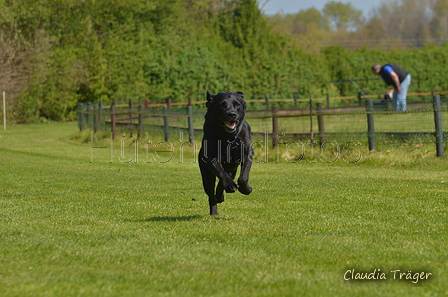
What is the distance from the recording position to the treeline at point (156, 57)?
4128 centimetres

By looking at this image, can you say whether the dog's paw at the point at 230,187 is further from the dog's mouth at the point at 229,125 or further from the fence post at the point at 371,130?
the fence post at the point at 371,130

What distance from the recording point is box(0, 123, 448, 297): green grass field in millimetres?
5098

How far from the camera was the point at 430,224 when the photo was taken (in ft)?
25.6

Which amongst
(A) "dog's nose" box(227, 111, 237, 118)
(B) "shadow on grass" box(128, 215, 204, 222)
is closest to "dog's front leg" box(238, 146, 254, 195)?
(A) "dog's nose" box(227, 111, 237, 118)

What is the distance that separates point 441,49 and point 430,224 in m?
49.4

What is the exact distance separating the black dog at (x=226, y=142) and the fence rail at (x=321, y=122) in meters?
9.16

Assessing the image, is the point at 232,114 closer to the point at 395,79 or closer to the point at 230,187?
the point at 230,187

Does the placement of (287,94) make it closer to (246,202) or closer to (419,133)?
(419,133)

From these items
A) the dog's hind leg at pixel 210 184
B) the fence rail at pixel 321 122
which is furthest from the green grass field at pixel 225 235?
the fence rail at pixel 321 122

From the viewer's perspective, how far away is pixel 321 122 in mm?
18719

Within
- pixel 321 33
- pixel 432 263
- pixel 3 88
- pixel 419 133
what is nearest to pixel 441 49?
pixel 3 88

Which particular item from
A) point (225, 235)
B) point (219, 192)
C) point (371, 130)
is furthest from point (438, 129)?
point (225, 235)

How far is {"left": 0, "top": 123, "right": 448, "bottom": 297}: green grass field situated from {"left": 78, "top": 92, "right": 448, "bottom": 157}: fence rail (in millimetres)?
2520

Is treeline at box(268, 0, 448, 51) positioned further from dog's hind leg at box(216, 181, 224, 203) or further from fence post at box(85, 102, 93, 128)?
dog's hind leg at box(216, 181, 224, 203)
